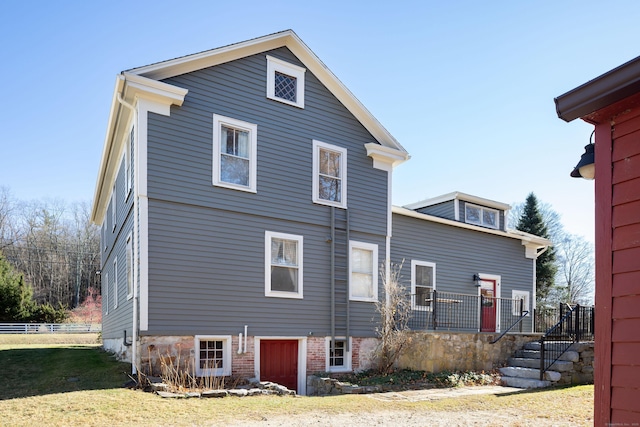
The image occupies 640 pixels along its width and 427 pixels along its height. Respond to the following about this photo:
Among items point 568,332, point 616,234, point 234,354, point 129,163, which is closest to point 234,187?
point 129,163

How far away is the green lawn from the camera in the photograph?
7602mm

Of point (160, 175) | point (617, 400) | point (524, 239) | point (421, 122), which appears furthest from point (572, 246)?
point (617, 400)

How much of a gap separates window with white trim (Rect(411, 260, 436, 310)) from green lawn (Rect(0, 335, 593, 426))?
550cm

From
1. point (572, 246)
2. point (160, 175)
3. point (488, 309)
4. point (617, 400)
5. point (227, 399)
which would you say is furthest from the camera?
point (572, 246)

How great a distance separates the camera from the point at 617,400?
13.2ft

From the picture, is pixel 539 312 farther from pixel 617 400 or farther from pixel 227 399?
pixel 617 400

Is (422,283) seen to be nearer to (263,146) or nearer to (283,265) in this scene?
(283,265)

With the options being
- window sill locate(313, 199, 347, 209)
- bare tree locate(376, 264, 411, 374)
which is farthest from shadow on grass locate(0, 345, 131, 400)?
bare tree locate(376, 264, 411, 374)

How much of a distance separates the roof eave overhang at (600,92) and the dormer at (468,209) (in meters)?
14.2

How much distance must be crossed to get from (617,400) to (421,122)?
494 inches

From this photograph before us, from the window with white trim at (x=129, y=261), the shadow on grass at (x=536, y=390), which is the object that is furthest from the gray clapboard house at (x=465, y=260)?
the window with white trim at (x=129, y=261)

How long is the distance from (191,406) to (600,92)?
7495 millimetres

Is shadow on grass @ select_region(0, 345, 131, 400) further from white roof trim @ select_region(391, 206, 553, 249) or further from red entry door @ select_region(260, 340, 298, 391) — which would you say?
white roof trim @ select_region(391, 206, 553, 249)

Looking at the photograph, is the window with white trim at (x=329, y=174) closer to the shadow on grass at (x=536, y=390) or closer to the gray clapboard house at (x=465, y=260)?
the gray clapboard house at (x=465, y=260)
